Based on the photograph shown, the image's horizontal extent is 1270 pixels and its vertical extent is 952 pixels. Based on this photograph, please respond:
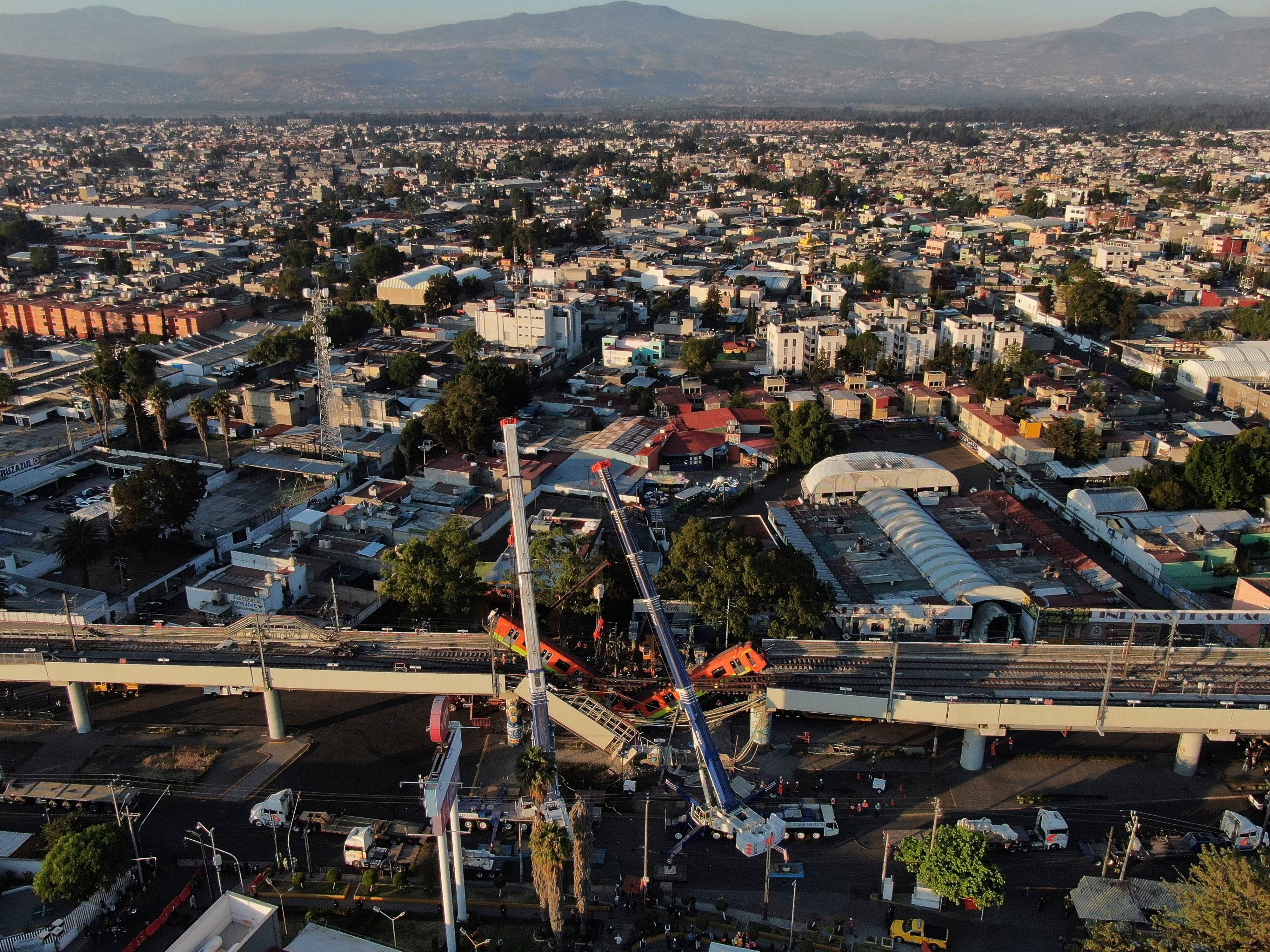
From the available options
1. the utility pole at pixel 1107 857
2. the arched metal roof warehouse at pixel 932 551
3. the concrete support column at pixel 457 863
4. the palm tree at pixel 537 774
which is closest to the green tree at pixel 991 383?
the arched metal roof warehouse at pixel 932 551

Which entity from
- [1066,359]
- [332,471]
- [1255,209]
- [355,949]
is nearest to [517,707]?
[355,949]

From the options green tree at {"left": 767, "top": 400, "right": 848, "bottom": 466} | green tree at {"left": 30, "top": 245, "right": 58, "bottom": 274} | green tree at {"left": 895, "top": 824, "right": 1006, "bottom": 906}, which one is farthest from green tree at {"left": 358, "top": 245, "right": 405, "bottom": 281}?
green tree at {"left": 895, "top": 824, "right": 1006, "bottom": 906}

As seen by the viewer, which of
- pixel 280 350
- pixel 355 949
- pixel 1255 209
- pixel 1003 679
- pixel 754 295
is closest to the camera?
pixel 355 949

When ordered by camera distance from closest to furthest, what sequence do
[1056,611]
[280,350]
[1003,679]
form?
[1003,679]
[1056,611]
[280,350]

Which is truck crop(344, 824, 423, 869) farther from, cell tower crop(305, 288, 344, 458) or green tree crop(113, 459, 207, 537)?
cell tower crop(305, 288, 344, 458)

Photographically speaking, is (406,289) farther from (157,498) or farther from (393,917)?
(393,917)

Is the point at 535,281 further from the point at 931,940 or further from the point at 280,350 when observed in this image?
the point at 931,940

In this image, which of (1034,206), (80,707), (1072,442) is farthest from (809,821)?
(1034,206)

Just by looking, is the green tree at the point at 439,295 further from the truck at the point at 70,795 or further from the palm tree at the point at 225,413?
the truck at the point at 70,795
